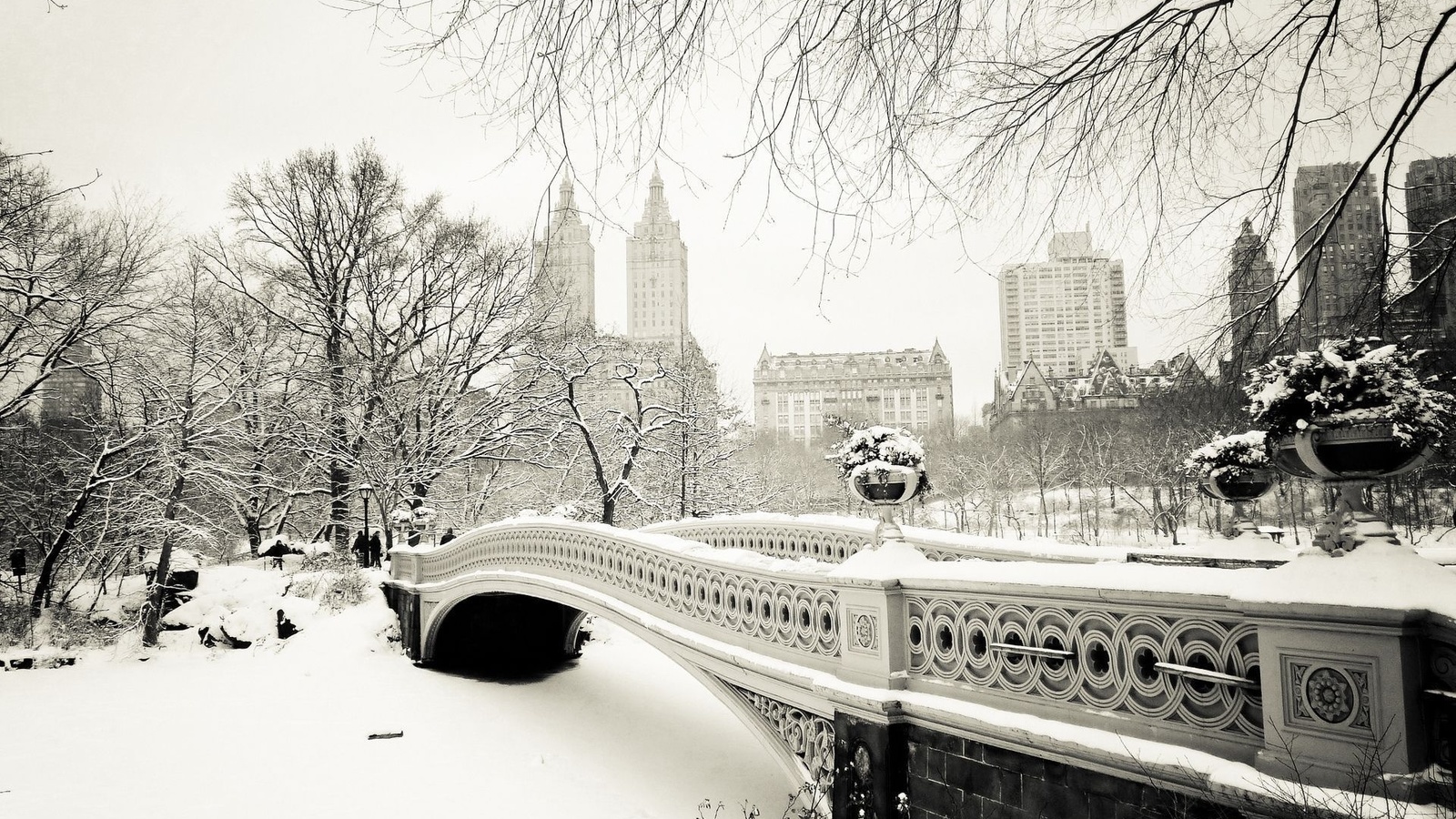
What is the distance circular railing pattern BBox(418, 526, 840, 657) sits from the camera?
6461 mm

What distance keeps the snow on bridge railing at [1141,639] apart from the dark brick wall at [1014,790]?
0.25 metres

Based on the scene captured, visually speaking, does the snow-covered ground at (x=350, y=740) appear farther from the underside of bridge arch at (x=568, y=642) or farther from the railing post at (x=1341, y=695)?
the railing post at (x=1341, y=695)

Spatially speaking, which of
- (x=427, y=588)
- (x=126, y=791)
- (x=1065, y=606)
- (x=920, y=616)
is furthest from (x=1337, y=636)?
(x=427, y=588)

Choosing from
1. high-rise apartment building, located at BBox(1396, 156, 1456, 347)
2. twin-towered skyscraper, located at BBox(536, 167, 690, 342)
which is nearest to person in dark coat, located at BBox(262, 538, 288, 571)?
twin-towered skyscraper, located at BBox(536, 167, 690, 342)

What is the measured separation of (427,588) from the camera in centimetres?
1623

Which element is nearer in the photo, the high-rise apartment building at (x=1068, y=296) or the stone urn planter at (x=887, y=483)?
the high-rise apartment building at (x=1068, y=296)

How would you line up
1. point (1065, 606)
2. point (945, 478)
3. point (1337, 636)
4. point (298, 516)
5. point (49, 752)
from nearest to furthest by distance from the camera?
1. point (1337, 636)
2. point (1065, 606)
3. point (49, 752)
4. point (298, 516)
5. point (945, 478)

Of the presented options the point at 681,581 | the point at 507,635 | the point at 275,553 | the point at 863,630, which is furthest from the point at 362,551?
the point at 863,630

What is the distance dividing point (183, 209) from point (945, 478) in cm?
3277

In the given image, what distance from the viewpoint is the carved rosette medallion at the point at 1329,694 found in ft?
9.88

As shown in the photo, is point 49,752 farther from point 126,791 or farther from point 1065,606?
point 1065,606

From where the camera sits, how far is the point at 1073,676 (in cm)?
428

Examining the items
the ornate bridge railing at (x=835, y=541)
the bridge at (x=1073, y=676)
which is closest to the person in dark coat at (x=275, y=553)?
the ornate bridge railing at (x=835, y=541)

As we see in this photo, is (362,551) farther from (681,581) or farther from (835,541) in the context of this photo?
(681,581)
